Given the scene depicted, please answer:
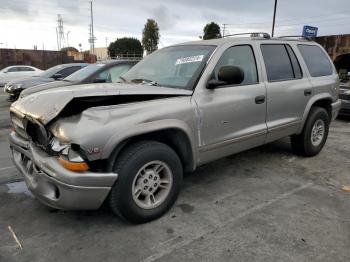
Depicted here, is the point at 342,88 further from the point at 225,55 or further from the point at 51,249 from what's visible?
the point at 51,249

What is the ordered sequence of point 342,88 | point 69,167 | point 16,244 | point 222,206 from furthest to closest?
point 342,88, point 222,206, point 16,244, point 69,167

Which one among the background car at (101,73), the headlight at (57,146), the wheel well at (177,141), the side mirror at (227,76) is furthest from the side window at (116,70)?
the headlight at (57,146)

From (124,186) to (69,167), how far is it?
0.50 meters

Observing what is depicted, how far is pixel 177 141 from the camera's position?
3.51m

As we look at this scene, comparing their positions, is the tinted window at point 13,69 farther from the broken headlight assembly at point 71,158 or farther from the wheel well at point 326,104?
the broken headlight assembly at point 71,158

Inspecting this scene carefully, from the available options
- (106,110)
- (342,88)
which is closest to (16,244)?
(106,110)

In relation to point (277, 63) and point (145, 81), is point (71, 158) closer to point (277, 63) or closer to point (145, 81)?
point (145, 81)

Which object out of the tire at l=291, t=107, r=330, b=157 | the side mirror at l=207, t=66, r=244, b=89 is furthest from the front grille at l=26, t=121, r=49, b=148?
the tire at l=291, t=107, r=330, b=157

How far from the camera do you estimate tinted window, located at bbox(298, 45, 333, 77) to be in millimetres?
5191

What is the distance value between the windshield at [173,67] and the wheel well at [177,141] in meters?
0.54

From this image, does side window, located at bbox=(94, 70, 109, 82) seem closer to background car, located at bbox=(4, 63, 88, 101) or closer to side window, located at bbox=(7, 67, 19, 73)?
background car, located at bbox=(4, 63, 88, 101)

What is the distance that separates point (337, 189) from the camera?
166 inches

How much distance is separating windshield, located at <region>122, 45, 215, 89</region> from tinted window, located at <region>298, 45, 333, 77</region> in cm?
198

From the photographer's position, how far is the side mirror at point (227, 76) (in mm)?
3594
